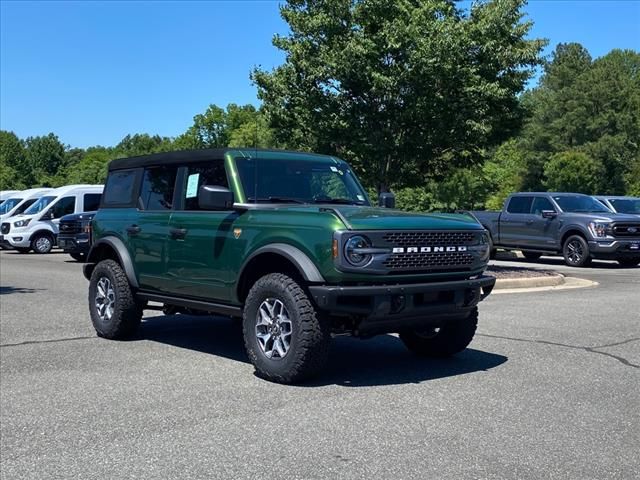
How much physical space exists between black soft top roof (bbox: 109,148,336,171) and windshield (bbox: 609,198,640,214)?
16445mm

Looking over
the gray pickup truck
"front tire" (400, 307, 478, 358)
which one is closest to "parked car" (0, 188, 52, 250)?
the gray pickup truck

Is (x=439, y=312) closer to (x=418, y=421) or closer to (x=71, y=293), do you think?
(x=418, y=421)

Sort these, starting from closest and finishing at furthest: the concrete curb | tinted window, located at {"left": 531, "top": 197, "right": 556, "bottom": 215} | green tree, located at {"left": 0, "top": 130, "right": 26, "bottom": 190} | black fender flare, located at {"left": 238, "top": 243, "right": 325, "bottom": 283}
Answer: black fender flare, located at {"left": 238, "top": 243, "right": 325, "bottom": 283} → the concrete curb → tinted window, located at {"left": 531, "top": 197, "right": 556, "bottom": 215} → green tree, located at {"left": 0, "top": 130, "right": 26, "bottom": 190}

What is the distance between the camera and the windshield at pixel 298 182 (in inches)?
296

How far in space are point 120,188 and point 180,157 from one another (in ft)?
4.17

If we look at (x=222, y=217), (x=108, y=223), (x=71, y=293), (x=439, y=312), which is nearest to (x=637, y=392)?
(x=439, y=312)

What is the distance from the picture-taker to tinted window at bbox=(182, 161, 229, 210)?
7.70 m

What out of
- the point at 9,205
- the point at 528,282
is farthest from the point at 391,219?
the point at 9,205

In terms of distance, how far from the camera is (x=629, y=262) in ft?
67.4

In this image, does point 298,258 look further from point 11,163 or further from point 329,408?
point 11,163

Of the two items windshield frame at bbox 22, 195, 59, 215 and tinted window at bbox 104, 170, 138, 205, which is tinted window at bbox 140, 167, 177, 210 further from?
windshield frame at bbox 22, 195, 59, 215

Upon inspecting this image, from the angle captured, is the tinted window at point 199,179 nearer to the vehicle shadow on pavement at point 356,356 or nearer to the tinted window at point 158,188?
the tinted window at point 158,188

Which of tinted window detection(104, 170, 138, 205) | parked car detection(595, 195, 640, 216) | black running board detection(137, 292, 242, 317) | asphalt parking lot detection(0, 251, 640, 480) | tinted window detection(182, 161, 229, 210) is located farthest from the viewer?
parked car detection(595, 195, 640, 216)

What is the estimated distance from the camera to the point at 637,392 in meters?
6.34
